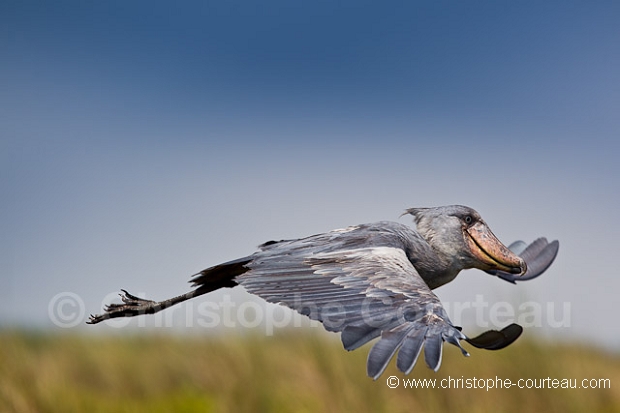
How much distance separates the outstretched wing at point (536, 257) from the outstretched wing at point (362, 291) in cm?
151

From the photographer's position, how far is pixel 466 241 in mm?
4680

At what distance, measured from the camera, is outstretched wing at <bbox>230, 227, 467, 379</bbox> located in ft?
9.70

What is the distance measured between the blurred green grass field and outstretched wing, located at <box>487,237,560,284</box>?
48.5 inches

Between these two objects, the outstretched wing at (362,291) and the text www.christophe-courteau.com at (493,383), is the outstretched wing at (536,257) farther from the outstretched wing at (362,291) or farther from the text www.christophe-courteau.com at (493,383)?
the outstretched wing at (362,291)

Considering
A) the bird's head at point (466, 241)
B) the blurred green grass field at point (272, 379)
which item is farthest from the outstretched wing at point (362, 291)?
the blurred green grass field at point (272, 379)

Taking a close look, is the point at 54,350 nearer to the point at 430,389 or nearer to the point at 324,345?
the point at 324,345

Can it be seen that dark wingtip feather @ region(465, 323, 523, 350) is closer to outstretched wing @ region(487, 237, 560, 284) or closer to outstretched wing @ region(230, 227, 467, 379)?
outstretched wing @ region(230, 227, 467, 379)

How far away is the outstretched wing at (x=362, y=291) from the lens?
2957 mm

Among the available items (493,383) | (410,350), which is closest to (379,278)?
(410,350)

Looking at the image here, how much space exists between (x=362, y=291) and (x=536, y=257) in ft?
8.18

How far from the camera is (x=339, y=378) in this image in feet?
20.3

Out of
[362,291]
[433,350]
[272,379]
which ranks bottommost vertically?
[272,379]

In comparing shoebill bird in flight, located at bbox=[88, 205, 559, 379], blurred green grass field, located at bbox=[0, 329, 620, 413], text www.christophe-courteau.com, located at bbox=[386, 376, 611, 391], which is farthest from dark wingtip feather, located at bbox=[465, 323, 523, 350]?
text www.christophe-courteau.com, located at bbox=[386, 376, 611, 391]

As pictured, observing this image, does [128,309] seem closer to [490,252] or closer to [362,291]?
[362,291]
